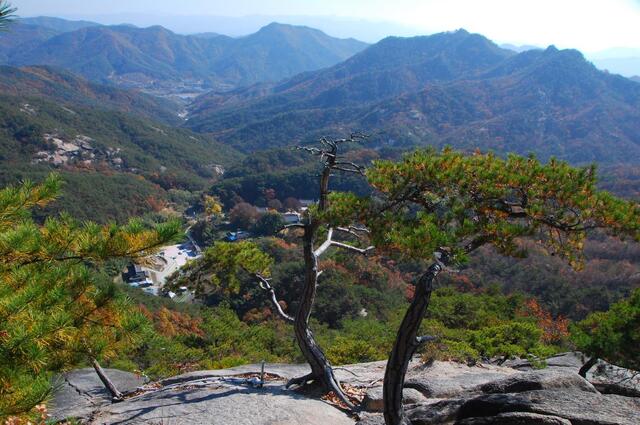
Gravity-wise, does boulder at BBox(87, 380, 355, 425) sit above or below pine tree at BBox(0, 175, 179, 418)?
below

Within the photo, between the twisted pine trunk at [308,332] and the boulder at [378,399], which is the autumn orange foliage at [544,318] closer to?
the boulder at [378,399]

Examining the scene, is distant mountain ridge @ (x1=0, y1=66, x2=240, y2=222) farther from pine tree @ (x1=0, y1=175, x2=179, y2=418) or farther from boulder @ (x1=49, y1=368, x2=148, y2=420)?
pine tree @ (x1=0, y1=175, x2=179, y2=418)

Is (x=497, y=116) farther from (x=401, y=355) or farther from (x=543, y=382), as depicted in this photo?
(x=401, y=355)

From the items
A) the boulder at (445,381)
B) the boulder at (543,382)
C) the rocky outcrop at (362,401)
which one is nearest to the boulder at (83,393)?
the rocky outcrop at (362,401)

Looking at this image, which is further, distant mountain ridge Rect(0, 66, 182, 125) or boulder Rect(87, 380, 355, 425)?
distant mountain ridge Rect(0, 66, 182, 125)

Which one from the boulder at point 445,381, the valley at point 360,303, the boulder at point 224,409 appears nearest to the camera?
the valley at point 360,303

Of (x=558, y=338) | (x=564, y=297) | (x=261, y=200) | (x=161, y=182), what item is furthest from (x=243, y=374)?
(x=161, y=182)

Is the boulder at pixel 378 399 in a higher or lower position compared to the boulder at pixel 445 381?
higher

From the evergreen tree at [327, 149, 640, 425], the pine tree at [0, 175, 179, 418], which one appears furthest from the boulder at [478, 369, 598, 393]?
the pine tree at [0, 175, 179, 418]
